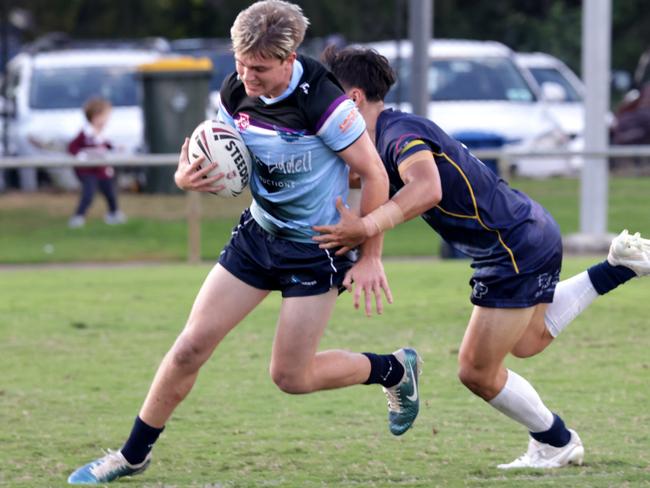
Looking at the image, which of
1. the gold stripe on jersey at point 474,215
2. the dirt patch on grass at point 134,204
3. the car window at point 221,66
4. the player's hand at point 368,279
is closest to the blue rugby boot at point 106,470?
the player's hand at point 368,279

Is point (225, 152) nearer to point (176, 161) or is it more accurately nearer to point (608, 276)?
point (608, 276)

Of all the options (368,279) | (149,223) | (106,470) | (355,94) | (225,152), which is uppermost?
(355,94)

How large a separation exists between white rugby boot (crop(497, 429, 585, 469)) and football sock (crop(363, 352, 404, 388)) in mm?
582

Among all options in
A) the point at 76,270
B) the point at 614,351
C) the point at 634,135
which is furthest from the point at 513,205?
the point at 634,135

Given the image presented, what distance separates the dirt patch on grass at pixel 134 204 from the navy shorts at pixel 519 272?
8.84 meters

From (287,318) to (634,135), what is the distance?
17720mm

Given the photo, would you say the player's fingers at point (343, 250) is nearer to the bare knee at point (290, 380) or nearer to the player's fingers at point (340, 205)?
the player's fingers at point (340, 205)

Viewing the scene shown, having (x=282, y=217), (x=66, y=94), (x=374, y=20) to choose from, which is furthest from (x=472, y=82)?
(x=282, y=217)

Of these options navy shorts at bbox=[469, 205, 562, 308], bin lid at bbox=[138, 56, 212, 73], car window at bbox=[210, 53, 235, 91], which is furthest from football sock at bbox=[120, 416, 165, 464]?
car window at bbox=[210, 53, 235, 91]

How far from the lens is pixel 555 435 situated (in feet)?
19.2

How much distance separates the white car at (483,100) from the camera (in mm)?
18016

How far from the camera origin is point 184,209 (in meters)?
14.4

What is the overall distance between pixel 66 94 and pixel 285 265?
14.8m

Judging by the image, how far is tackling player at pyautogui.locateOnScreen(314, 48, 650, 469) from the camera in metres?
5.30
